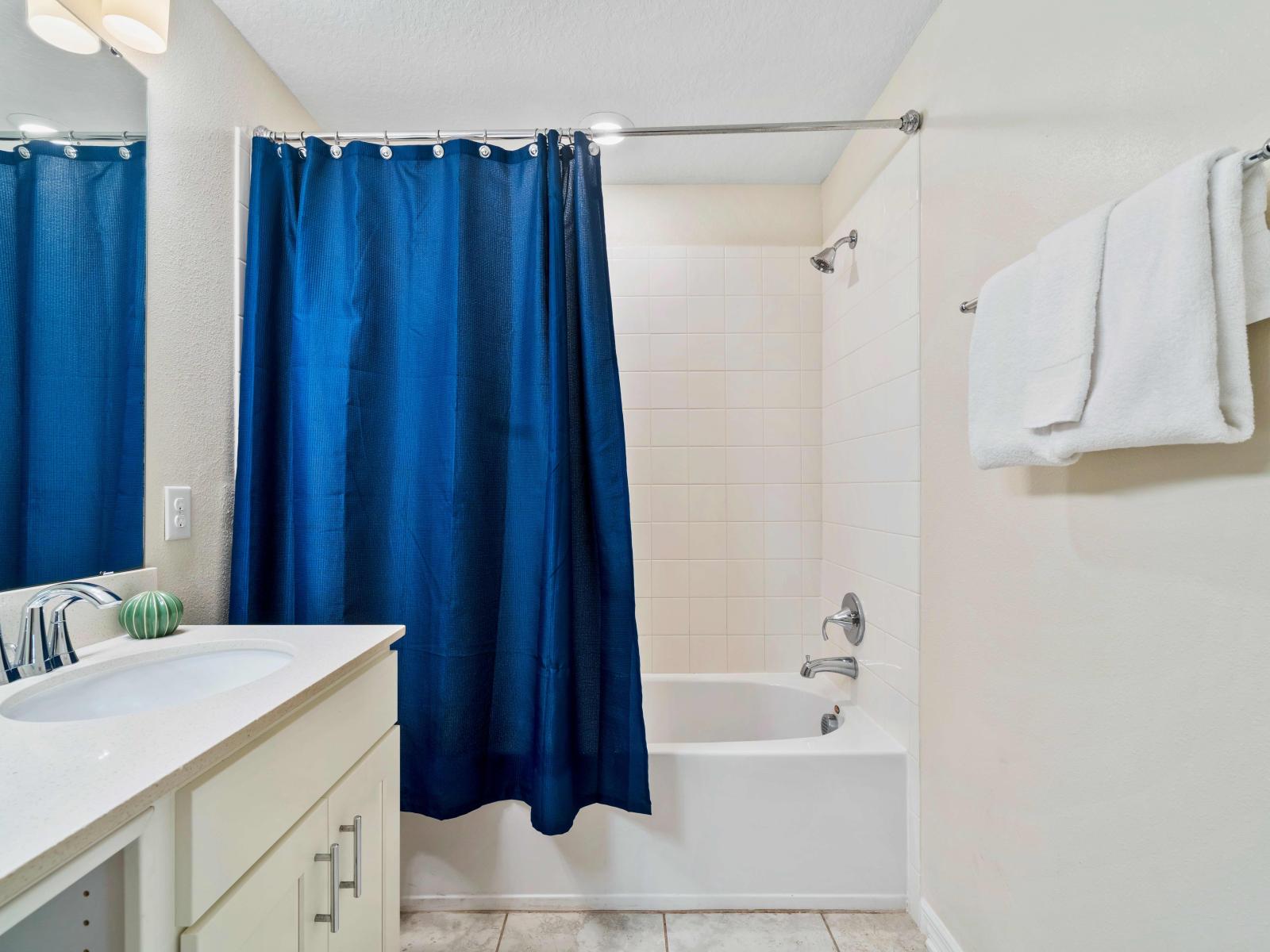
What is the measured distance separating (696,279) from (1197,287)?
1814 mm

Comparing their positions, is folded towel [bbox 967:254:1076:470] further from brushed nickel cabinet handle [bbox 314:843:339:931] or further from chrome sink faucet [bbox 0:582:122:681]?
chrome sink faucet [bbox 0:582:122:681]

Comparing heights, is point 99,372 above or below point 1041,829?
above

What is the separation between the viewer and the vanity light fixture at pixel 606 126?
1.59 m

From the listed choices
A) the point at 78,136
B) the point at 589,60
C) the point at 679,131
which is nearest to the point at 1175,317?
the point at 679,131

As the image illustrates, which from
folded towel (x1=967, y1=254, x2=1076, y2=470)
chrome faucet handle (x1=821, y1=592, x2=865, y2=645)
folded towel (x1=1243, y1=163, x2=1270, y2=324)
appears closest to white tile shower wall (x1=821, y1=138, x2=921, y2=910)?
chrome faucet handle (x1=821, y1=592, x2=865, y2=645)

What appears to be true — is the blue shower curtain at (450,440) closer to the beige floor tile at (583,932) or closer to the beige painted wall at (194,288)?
the beige painted wall at (194,288)

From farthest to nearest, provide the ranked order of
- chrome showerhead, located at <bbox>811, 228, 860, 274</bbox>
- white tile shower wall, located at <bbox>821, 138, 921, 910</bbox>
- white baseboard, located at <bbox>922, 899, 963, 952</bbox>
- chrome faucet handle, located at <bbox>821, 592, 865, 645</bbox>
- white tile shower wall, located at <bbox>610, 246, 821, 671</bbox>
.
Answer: white tile shower wall, located at <bbox>610, 246, 821, 671</bbox>
chrome showerhead, located at <bbox>811, 228, 860, 274</bbox>
chrome faucet handle, located at <bbox>821, 592, 865, 645</bbox>
white tile shower wall, located at <bbox>821, 138, 921, 910</bbox>
white baseboard, located at <bbox>922, 899, 963, 952</bbox>

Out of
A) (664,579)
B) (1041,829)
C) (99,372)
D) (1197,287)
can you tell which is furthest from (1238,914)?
(99,372)

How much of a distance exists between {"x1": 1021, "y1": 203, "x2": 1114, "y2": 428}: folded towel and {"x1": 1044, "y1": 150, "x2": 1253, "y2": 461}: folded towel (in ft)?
0.06

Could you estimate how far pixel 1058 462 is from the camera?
38.5 inches

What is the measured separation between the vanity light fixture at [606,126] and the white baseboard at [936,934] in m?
2.15

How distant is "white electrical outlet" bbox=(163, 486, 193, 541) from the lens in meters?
1.37

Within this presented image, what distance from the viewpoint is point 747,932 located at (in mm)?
1598

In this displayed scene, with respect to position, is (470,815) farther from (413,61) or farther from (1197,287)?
(413,61)
